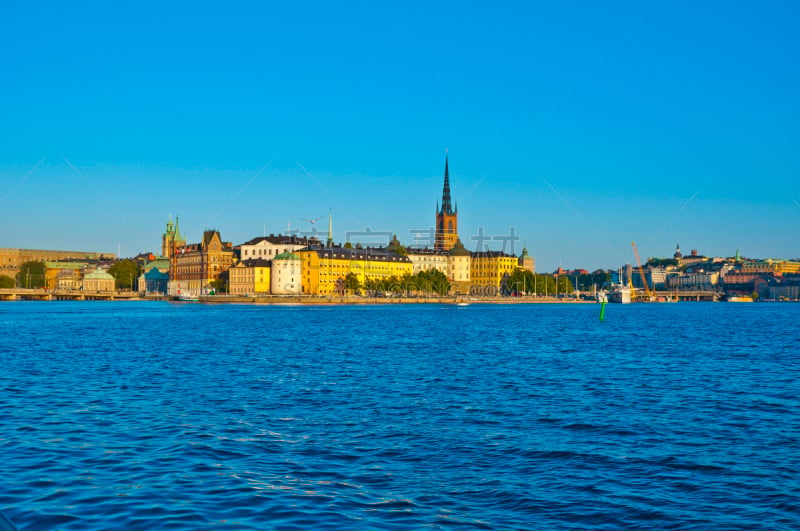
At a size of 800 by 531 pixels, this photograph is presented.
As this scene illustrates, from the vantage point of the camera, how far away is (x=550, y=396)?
20297 millimetres

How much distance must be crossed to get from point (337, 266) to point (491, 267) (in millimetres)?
46435

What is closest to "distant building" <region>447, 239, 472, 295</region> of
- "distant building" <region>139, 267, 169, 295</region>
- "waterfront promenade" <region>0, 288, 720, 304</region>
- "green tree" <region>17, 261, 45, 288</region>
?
"waterfront promenade" <region>0, 288, 720, 304</region>

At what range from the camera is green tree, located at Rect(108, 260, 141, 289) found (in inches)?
7461

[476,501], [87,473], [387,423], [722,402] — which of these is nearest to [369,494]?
[476,501]

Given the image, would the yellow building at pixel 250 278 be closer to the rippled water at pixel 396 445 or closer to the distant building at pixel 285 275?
the distant building at pixel 285 275

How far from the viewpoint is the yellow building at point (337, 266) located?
158 m

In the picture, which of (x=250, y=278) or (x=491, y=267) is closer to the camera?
(x=250, y=278)

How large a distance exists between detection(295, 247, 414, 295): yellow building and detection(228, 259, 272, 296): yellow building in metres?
7.34

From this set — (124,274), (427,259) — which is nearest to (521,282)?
(427,259)

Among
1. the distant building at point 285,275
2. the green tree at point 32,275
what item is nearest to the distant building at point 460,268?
the distant building at point 285,275

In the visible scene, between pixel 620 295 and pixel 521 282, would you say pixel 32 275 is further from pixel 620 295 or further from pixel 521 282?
pixel 620 295

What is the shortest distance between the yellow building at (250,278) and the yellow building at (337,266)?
7336 millimetres

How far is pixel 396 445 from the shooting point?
13.9 metres

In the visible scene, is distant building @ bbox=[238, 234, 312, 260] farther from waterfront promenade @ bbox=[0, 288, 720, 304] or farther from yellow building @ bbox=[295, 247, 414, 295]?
waterfront promenade @ bbox=[0, 288, 720, 304]
